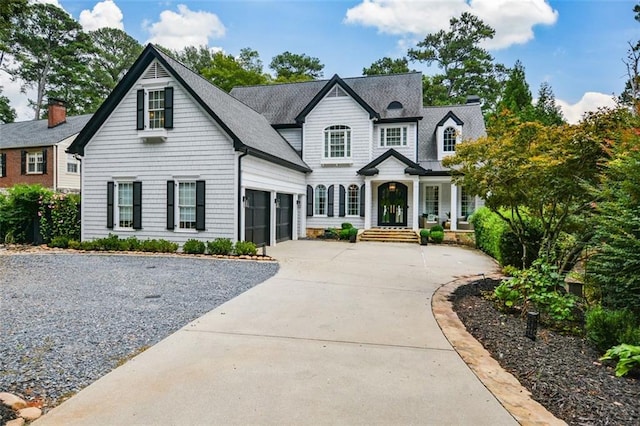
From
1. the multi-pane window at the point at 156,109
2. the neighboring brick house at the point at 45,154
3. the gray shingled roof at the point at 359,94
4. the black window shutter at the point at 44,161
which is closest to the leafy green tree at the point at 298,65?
the gray shingled roof at the point at 359,94

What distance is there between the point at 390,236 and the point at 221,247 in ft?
28.4

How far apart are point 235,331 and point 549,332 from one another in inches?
165

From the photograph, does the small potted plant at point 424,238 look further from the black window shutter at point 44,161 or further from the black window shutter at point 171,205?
the black window shutter at point 44,161

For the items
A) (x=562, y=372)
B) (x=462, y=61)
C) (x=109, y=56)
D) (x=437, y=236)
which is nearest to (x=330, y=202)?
(x=437, y=236)

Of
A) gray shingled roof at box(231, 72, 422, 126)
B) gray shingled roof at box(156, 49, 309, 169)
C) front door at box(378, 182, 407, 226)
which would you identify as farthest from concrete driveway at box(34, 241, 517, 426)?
gray shingled roof at box(231, 72, 422, 126)

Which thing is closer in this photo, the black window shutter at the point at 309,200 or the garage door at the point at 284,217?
the garage door at the point at 284,217

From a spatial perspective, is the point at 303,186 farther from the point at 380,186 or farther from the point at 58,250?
the point at 58,250

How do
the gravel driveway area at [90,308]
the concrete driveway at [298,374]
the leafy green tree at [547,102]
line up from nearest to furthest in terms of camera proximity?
1. the concrete driveway at [298,374]
2. the gravel driveway area at [90,308]
3. the leafy green tree at [547,102]

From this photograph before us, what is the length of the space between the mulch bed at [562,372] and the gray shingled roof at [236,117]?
372 inches

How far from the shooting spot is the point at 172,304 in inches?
235

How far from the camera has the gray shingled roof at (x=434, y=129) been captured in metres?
19.3

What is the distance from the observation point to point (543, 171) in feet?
20.3

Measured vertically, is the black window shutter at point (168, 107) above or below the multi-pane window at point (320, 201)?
above

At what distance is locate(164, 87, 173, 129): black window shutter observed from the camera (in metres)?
12.6
